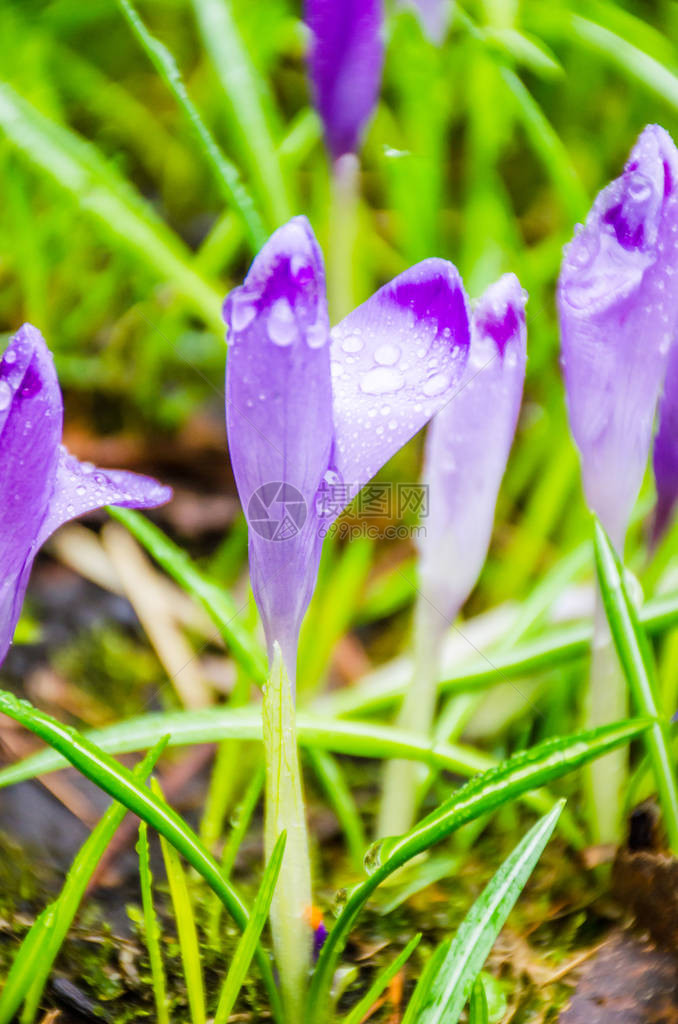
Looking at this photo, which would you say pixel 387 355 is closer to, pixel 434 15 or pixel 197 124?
pixel 197 124

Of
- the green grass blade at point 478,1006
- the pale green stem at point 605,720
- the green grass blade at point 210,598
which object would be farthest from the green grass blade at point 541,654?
the green grass blade at point 478,1006

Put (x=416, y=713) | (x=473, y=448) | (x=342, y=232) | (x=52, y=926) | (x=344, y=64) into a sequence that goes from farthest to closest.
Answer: (x=342, y=232), (x=344, y=64), (x=416, y=713), (x=473, y=448), (x=52, y=926)

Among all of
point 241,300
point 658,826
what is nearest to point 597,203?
point 241,300

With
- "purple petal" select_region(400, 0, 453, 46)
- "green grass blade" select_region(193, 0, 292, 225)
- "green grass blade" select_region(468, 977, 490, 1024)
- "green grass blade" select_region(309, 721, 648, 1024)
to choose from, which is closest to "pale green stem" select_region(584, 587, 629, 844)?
"green grass blade" select_region(309, 721, 648, 1024)

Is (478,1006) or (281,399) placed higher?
(281,399)

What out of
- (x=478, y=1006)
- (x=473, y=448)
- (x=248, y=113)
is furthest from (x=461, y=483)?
(x=248, y=113)
